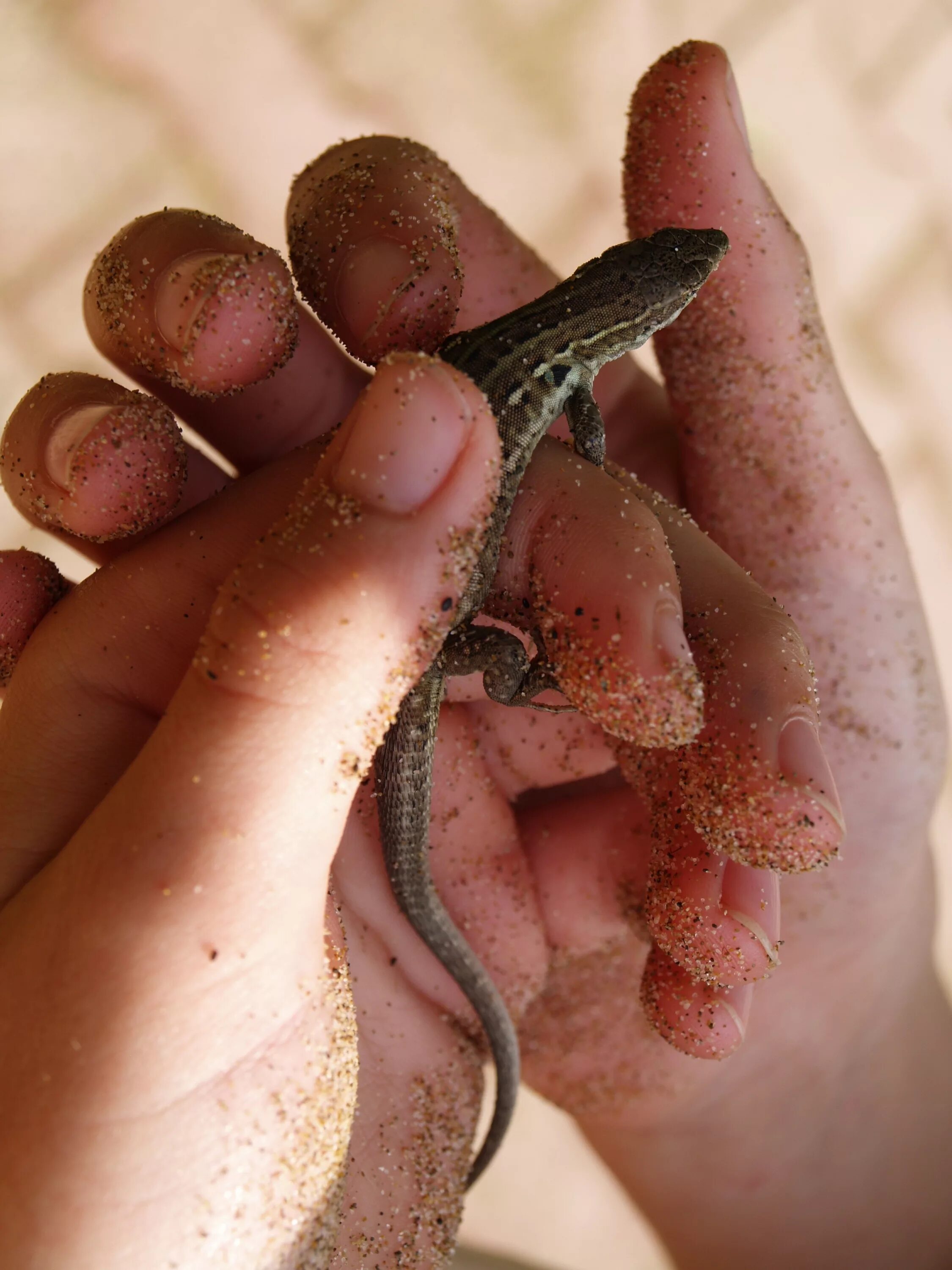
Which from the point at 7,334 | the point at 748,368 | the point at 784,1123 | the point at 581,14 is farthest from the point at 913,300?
the point at 7,334

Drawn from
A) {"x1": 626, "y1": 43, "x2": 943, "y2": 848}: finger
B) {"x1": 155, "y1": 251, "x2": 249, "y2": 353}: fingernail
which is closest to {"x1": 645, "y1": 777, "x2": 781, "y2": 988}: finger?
{"x1": 626, "y1": 43, "x2": 943, "y2": 848}: finger

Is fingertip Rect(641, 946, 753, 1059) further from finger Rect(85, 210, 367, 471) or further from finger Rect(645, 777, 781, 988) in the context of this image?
finger Rect(85, 210, 367, 471)

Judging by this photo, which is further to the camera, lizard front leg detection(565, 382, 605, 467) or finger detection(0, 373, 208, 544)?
lizard front leg detection(565, 382, 605, 467)

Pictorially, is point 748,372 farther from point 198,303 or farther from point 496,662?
point 198,303

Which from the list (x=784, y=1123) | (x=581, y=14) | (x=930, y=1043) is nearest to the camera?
(x=784, y=1123)

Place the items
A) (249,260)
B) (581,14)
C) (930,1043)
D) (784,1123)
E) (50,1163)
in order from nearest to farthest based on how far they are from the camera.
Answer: (50,1163) < (249,260) < (784,1123) < (930,1043) < (581,14)

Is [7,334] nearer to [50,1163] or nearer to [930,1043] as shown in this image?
[50,1163]

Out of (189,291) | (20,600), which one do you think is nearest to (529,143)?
(189,291)
